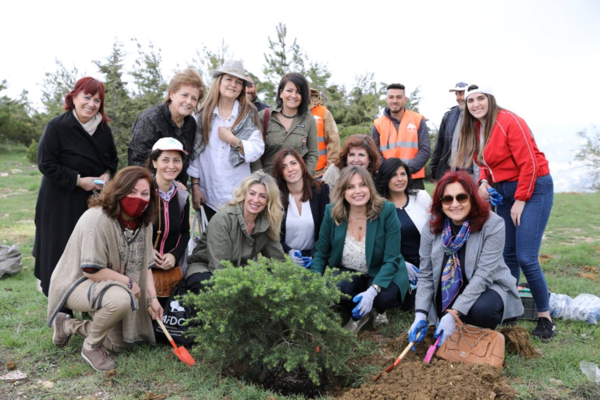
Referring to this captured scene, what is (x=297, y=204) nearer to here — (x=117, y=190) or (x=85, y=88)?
(x=117, y=190)

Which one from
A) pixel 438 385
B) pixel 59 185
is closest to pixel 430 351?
pixel 438 385

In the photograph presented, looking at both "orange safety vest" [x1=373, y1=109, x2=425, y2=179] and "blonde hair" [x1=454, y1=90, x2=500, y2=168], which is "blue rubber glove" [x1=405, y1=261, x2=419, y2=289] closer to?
"blonde hair" [x1=454, y1=90, x2=500, y2=168]

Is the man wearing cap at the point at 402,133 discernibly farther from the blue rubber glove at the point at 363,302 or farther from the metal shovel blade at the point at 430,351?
the metal shovel blade at the point at 430,351

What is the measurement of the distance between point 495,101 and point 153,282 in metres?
3.50

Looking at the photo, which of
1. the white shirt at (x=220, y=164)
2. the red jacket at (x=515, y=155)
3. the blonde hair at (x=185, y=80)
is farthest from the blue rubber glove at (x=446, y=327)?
the blonde hair at (x=185, y=80)

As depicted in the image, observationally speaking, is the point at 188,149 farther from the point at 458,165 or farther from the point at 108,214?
the point at 458,165

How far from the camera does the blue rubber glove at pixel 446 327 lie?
3967mm

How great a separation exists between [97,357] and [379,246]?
102 inches

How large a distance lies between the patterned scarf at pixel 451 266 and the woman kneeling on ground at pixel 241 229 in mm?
1488

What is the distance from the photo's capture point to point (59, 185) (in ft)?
14.8

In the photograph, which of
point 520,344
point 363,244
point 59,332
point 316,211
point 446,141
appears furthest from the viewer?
point 446,141

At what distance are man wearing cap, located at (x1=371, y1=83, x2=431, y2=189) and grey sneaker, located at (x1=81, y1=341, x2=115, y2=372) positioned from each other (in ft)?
12.9

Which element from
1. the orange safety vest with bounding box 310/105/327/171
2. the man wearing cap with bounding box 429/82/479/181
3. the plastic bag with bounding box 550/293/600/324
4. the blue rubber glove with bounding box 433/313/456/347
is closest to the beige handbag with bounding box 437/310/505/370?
the blue rubber glove with bounding box 433/313/456/347

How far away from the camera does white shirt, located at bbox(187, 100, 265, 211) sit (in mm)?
5207
